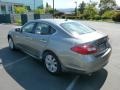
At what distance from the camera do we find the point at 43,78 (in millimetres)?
5629

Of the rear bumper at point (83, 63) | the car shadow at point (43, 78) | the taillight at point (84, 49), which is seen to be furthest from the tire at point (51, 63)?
the taillight at point (84, 49)

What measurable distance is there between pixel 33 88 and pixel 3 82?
92 cm

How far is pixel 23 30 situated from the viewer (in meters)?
7.50

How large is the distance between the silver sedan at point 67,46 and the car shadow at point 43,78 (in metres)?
0.29

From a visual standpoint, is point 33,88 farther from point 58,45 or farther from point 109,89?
point 109,89

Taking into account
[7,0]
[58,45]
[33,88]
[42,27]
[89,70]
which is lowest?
[33,88]

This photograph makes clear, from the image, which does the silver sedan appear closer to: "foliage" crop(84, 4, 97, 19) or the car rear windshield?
the car rear windshield

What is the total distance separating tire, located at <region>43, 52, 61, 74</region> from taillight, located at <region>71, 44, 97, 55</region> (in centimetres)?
79

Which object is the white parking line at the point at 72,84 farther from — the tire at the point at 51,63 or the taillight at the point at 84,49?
the taillight at the point at 84,49

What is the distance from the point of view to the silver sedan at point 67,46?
503cm

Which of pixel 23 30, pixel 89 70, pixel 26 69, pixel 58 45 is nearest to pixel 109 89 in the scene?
pixel 89 70

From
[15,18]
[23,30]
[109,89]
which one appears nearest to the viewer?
[109,89]

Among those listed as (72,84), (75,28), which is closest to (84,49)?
(72,84)

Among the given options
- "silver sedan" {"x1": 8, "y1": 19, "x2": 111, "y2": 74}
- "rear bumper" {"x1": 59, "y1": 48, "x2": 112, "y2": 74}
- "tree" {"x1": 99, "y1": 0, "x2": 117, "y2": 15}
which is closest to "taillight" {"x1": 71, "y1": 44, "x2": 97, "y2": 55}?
"silver sedan" {"x1": 8, "y1": 19, "x2": 111, "y2": 74}
